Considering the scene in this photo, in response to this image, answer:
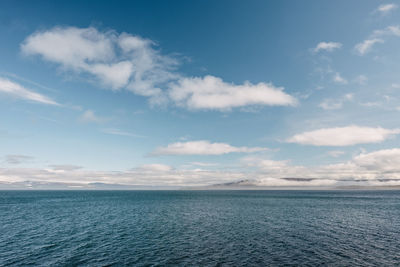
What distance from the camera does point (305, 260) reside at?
1335 inches

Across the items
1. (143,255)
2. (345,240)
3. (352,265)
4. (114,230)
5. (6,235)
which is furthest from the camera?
(114,230)

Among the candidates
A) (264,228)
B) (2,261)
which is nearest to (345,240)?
(264,228)

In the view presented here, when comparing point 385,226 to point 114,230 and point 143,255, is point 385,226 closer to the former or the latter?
point 143,255

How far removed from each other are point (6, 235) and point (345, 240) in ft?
244

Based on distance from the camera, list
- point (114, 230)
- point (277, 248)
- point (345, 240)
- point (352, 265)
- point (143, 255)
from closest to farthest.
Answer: point (352, 265) → point (143, 255) → point (277, 248) → point (345, 240) → point (114, 230)

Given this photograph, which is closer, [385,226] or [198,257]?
[198,257]

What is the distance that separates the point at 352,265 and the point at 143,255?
31.8 m

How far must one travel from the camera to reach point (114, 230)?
2291 inches

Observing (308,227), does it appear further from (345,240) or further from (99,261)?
(99,261)

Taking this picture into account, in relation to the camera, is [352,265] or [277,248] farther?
[277,248]

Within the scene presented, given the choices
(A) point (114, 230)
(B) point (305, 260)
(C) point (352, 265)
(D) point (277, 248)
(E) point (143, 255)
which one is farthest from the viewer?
(A) point (114, 230)

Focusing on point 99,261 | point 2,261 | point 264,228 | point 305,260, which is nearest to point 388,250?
point 305,260

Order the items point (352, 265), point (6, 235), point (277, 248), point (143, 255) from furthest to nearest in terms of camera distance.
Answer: point (6, 235)
point (277, 248)
point (143, 255)
point (352, 265)

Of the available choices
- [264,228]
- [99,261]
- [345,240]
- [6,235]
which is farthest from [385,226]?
[6,235]
